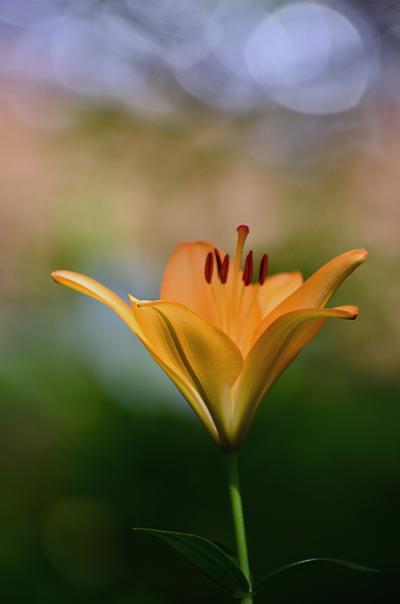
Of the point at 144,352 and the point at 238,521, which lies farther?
the point at 144,352

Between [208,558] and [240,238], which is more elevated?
[240,238]

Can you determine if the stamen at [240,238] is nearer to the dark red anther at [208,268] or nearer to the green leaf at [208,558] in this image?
the dark red anther at [208,268]

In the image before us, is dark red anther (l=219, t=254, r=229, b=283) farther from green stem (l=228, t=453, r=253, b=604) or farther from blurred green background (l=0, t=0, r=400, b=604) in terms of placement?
blurred green background (l=0, t=0, r=400, b=604)

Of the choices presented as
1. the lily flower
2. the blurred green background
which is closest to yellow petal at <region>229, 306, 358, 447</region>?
the lily flower

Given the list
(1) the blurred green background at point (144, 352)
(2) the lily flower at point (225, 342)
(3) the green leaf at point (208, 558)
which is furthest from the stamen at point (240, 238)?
(1) the blurred green background at point (144, 352)

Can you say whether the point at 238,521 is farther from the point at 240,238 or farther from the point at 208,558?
the point at 240,238

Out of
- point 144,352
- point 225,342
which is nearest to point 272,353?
point 225,342
